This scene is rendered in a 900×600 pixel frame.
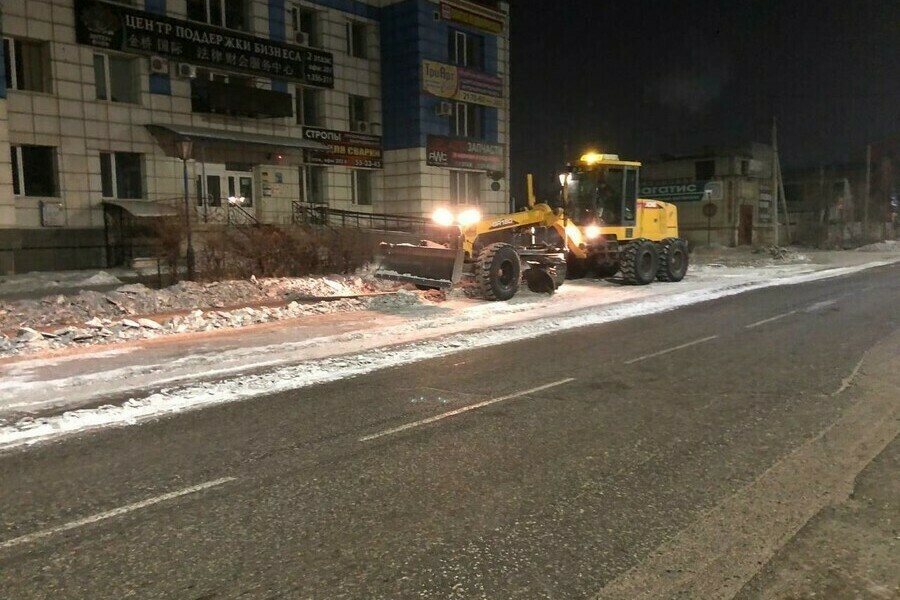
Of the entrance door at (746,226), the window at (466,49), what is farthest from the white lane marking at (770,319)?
the entrance door at (746,226)

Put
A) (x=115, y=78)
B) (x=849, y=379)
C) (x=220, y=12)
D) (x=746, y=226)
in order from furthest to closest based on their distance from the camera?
(x=746, y=226)
(x=220, y=12)
(x=115, y=78)
(x=849, y=379)

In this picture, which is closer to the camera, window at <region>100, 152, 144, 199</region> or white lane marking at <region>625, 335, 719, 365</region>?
white lane marking at <region>625, 335, 719, 365</region>

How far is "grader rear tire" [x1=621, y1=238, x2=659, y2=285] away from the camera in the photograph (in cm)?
2047

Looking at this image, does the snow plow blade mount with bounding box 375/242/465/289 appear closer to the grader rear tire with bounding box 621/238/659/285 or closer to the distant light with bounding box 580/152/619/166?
the distant light with bounding box 580/152/619/166

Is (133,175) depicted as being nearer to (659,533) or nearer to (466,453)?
(466,453)

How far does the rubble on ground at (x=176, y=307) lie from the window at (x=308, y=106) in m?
16.6

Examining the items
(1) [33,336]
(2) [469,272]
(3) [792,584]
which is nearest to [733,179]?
(2) [469,272]

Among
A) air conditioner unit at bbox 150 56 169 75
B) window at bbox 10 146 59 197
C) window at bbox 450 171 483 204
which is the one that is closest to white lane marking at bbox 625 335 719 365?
window at bbox 10 146 59 197

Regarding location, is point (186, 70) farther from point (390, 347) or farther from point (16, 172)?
point (390, 347)

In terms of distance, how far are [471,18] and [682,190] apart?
20992mm

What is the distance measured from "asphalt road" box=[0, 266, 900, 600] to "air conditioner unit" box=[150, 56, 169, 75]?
21.8m

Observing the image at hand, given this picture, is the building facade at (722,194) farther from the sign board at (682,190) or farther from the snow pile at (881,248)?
the snow pile at (881,248)

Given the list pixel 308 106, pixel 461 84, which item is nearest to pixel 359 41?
pixel 308 106

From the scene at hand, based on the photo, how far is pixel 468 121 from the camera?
126 ft
